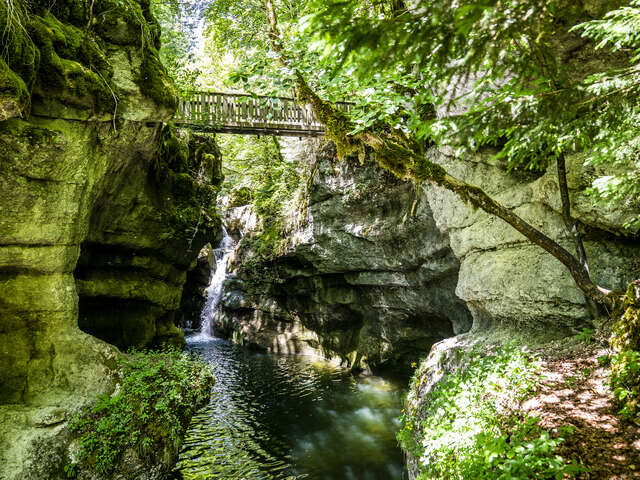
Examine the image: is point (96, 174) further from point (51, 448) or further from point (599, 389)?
point (599, 389)

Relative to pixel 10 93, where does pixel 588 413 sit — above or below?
below

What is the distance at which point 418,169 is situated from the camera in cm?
699

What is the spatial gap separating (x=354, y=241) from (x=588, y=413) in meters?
9.75

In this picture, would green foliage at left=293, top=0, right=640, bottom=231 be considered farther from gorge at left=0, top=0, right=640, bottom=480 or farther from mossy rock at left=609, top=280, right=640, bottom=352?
mossy rock at left=609, top=280, right=640, bottom=352

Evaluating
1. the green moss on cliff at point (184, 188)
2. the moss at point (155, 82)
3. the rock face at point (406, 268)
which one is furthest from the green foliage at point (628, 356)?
the green moss on cliff at point (184, 188)

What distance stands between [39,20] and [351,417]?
12614 millimetres

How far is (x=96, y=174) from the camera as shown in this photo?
8484 millimetres

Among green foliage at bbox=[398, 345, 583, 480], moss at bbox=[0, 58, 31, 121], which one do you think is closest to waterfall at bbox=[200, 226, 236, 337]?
moss at bbox=[0, 58, 31, 121]

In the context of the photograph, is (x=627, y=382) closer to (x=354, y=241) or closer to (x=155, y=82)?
(x=354, y=241)

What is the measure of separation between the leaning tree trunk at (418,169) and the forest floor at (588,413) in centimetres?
125

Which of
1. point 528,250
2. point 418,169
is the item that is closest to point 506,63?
point 418,169

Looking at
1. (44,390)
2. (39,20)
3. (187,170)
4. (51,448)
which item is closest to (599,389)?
(51,448)

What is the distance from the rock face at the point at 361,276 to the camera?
12.2 meters

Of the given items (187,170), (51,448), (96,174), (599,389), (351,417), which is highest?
(187,170)
